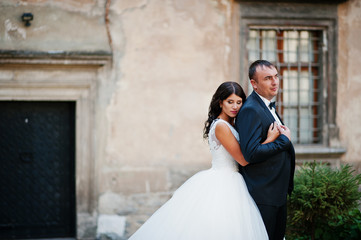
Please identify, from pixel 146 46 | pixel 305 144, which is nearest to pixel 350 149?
pixel 305 144

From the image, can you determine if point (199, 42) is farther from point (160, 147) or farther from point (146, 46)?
point (160, 147)

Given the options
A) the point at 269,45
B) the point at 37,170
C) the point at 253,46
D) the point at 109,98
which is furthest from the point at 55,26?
the point at 269,45

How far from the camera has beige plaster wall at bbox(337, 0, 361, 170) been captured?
24.1 feet

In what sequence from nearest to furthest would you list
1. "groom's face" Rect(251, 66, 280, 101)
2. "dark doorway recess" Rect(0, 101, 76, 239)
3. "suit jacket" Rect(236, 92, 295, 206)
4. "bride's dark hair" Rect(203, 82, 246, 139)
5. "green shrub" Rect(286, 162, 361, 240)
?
"suit jacket" Rect(236, 92, 295, 206), "groom's face" Rect(251, 66, 280, 101), "bride's dark hair" Rect(203, 82, 246, 139), "green shrub" Rect(286, 162, 361, 240), "dark doorway recess" Rect(0, 101, 76, 239)

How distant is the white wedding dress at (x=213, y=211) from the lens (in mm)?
3502

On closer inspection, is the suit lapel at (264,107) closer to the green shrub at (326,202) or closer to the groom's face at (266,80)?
the groom's face at (266,80)

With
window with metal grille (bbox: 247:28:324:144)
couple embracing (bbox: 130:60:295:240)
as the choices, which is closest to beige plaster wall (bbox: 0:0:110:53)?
window with metal grille (bbox: 247:28:324:144)

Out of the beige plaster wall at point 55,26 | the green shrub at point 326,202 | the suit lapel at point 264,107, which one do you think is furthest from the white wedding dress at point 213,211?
the beige plaster wall at point 55,26

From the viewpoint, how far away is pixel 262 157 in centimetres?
343

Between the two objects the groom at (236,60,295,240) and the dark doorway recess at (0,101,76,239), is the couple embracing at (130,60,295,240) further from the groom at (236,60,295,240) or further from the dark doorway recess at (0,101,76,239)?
the dark doorway recess at (0,101,76,239)

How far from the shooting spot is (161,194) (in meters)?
6.79

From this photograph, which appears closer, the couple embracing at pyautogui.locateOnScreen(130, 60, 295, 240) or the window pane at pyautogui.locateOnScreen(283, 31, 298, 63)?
the couple embracing at pyautogui.locateOnScreen(130, 60, 295, 240)

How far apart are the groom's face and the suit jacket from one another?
0.07m

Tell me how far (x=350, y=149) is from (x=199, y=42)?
9.53 ft
